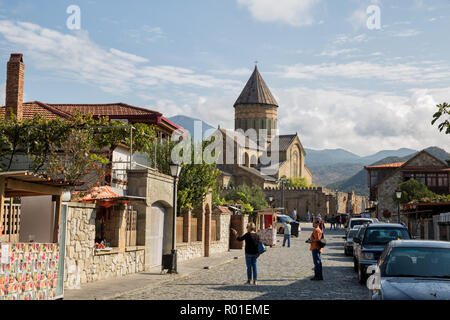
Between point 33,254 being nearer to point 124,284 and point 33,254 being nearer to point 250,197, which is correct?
point 124,284

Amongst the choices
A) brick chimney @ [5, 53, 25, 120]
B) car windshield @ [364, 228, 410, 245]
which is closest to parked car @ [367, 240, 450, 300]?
car windshield @ [364, 228, 410, 245]

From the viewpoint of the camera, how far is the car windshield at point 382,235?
15.9 meters

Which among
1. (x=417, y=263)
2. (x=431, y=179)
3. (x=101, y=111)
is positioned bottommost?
(x=417, y=263)

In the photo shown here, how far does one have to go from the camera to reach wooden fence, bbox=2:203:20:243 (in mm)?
12555

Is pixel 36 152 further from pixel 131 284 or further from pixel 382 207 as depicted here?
pixel 382 207

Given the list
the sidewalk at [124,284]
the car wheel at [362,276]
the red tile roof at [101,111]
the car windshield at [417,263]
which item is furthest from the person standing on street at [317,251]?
the red tile roof at [101,111]

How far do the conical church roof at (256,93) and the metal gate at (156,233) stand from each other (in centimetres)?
8268

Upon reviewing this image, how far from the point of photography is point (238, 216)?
32.7m

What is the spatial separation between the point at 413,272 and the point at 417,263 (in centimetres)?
27

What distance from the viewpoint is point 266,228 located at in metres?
37.9

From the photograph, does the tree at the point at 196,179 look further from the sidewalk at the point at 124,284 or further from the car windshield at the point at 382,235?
the car windshield at the point at 382,235

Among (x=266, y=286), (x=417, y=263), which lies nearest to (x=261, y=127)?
(x=266, y=286)
